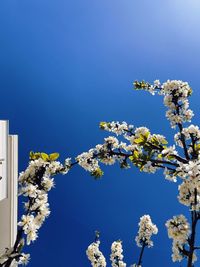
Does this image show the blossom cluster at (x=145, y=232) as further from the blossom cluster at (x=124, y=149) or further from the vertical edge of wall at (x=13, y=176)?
the vertical edge of wall at (x=13, y=176)

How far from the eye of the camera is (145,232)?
420 inches

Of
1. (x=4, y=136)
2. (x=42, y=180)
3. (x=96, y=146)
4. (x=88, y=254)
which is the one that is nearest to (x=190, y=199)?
(x=42, y=180)

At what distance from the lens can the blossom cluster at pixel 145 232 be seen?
10.5m

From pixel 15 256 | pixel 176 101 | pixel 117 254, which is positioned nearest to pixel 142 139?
pixel 176 101

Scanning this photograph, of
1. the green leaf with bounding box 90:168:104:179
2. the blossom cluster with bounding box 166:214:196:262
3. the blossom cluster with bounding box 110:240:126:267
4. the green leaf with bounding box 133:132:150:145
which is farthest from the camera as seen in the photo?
the blossom cluster with bounding box 110:240:126:267

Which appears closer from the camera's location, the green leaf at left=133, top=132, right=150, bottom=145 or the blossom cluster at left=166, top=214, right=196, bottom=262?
the blossom cluster at left=166, top=214, right=196, bottom=262

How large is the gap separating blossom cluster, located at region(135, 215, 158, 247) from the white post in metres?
9.82

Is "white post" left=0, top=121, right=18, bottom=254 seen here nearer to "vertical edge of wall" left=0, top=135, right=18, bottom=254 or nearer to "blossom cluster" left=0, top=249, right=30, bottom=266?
"vertical edge of wall" left=0, top=135, right=18, bottom=254

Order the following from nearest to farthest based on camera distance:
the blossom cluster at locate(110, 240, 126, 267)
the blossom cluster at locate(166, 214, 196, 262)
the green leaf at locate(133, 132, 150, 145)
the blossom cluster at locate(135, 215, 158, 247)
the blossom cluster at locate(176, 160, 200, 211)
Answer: the blossom cluster at locate(176, 160, 200, 211) < the blossom cluster at locate(166, 214, 196, 262) < the green leaf at locate(133, 132, 150, 145) < the blossom cluster at locate(135, 215, 158, 247) < the blossom cluster at locate(110, 240, 126, 267)

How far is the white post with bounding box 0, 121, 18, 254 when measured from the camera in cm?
1875

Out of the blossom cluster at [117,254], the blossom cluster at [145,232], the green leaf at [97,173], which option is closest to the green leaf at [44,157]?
the green leaf at [97,173]

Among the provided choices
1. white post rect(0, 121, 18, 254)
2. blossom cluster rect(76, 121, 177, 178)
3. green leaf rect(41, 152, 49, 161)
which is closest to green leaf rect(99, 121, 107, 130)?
blossom cluster rect(76, 121, 177, 178)

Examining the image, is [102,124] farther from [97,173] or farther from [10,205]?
[10,205]

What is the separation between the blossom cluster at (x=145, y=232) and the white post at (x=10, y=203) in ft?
32.2
